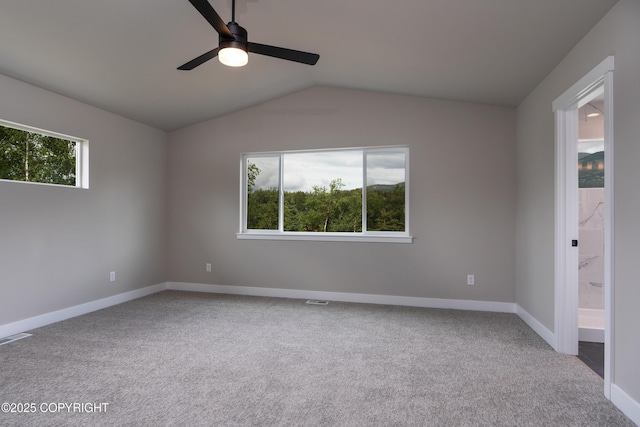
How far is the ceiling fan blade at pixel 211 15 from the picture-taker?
6.11 feet

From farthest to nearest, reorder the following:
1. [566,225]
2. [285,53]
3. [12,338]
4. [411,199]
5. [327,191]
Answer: [327,191] < [411,199] < [12,338] < [566,225] < [285,53]

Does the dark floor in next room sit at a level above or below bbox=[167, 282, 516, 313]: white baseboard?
below

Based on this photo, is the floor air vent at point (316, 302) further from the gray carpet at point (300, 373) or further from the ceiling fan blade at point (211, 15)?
the ceiling fan blade at point (211, 15)

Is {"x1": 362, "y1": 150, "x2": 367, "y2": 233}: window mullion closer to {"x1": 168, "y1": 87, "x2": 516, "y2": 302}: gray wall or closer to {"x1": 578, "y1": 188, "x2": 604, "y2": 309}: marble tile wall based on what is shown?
{"x1": 168, "y1": 87, "x2": 516, "y2": 302}: gray wall

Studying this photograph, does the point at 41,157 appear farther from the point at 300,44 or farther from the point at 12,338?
the point at 300,44

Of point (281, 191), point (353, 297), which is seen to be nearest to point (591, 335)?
point (353, 297)

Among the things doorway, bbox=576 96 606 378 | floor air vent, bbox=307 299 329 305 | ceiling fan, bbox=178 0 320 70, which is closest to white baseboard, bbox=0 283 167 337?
floor air vent, bbox=307 299 329 305

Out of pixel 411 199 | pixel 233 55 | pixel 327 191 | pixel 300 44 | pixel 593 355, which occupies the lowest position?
pixel 593 355

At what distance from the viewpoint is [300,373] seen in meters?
2.47

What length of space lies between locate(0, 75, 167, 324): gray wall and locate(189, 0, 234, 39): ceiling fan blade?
2.43m

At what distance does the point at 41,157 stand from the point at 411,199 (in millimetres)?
4038

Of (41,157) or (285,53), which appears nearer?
(285,53)

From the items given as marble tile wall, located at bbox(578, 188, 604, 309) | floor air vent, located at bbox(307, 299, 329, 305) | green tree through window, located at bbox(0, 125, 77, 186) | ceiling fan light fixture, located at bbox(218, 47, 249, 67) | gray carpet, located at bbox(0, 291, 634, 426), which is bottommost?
floor air vent, located at bbox(307, 299, 329, 305)

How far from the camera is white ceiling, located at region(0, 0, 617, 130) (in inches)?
96.3
